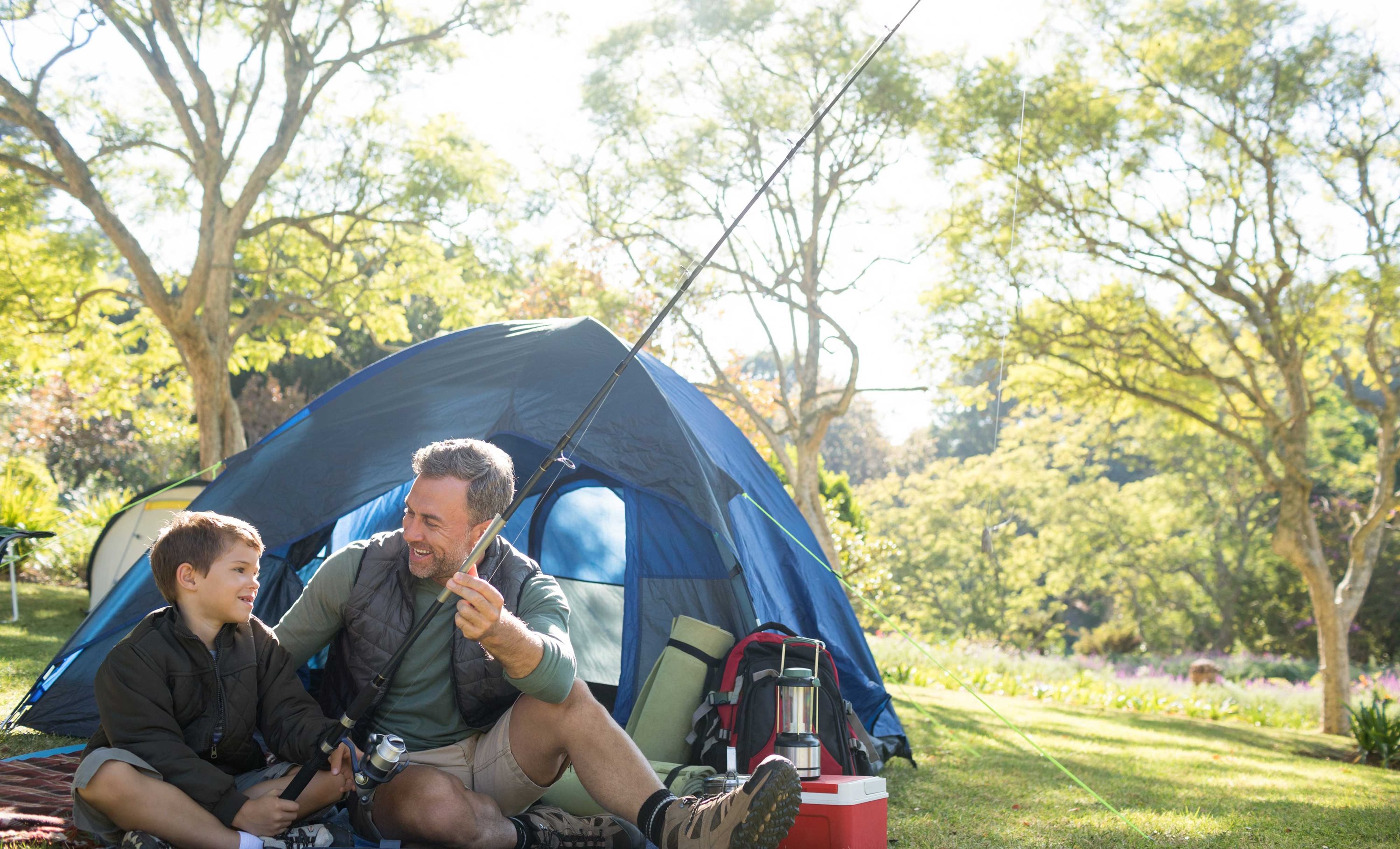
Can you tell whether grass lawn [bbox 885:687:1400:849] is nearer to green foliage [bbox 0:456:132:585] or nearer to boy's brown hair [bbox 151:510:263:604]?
boy's brown hair [bbox 151:510:263:604]

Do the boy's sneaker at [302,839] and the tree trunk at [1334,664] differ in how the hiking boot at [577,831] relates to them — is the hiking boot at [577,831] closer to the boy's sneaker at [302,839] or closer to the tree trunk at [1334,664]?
the boy's sneaker at [302,839]

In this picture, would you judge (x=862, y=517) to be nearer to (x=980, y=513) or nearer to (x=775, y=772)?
(x=980, y=513)

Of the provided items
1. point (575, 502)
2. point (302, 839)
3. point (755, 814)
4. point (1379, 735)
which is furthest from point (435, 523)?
point (1379, 735)

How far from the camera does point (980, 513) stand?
1700 cm

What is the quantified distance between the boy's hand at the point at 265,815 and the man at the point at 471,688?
0.19 meters

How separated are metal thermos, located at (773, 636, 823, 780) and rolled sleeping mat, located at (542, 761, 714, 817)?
0.22 meters

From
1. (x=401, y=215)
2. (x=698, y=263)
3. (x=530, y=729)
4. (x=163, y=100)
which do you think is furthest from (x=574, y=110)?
(x=530, y=729)

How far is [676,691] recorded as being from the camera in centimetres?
313

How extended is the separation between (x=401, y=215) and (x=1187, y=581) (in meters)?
12.6

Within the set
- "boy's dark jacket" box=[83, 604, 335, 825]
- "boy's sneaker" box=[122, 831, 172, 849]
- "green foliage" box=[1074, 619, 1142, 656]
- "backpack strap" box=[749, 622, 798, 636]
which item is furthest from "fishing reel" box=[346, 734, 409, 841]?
"green foliage" box=[1074, 619, 1142, 656]

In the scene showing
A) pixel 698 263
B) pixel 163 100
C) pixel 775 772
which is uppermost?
pixel 163 100

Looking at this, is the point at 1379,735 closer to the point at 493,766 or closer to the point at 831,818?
the point at 831,818

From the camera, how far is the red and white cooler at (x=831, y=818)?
228 centimetres

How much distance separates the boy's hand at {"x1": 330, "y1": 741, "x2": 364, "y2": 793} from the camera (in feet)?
7.04
